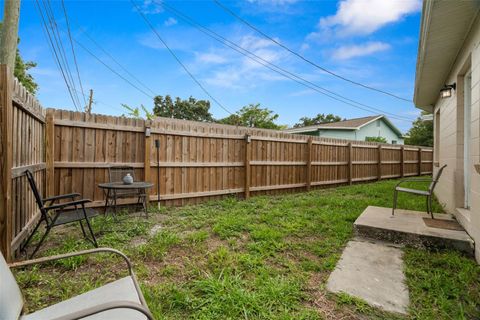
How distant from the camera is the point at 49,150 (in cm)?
358

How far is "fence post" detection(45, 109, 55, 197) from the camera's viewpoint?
11.7ft

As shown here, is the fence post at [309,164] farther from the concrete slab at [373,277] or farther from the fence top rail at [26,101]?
the fence top rail at [26,101]

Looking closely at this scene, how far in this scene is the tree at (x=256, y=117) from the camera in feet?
84.7

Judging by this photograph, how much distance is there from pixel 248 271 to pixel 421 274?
1632mm

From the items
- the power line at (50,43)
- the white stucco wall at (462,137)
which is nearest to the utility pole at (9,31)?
the power line at (50,43)

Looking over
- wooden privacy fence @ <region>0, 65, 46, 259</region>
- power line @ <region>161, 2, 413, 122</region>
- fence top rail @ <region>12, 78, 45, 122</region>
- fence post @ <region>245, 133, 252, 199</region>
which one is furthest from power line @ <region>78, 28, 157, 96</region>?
wooden privacy fence @ <region>0, 65, 46, 259</region>

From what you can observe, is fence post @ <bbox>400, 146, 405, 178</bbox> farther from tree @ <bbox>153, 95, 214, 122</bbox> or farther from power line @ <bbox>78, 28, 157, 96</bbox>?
tree @ <bbox>153, 95, 214, 122</bbox>

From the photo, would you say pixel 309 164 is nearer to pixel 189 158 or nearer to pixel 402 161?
pixel 189 158

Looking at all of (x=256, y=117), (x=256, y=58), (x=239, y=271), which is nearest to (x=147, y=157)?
(x=239, y=271)

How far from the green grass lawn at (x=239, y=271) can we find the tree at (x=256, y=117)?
73.9ft

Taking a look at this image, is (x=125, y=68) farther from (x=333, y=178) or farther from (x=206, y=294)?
(x=206, y=294)

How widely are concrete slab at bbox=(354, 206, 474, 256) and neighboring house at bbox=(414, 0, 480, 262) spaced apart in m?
0.14

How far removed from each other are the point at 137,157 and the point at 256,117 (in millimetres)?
22654

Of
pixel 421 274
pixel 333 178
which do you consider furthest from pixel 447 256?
pixel 333 178
